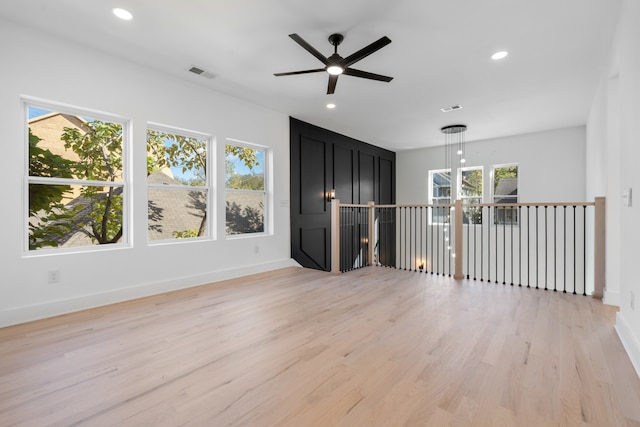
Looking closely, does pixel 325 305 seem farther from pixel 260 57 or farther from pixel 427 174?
pixel 427 174

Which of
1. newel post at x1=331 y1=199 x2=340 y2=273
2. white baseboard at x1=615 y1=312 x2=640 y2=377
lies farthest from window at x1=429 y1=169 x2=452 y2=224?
white baseboard at x1=615 y1=312 x2=640 y2=377

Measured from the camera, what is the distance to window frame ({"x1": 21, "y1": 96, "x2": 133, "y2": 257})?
114 inches

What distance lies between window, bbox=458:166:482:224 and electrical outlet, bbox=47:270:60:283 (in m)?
7.40

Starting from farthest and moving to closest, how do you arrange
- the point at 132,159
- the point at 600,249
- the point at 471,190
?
the point at 471,190 → the point at 132,159 → the point at 600,249

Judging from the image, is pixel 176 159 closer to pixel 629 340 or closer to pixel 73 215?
pixel 73 215

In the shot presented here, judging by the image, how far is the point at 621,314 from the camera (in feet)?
7.91

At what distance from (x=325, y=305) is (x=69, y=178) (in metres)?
3.02

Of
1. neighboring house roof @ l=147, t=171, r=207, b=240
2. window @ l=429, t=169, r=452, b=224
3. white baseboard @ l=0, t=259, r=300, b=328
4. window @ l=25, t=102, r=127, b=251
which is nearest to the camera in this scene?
white baseboard @ l=0, t=259, r=300, b=328

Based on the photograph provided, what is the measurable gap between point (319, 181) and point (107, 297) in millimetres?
4005

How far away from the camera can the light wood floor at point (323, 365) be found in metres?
1.50

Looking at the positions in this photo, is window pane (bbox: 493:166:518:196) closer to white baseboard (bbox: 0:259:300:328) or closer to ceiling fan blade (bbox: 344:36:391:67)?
ceiling fan blade (bbox: 344:36:391:67)

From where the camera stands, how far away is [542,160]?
6379mm

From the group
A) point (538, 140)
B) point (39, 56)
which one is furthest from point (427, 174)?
point (39, 56)

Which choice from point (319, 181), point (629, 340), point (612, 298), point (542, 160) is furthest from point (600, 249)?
point (319, 181)
